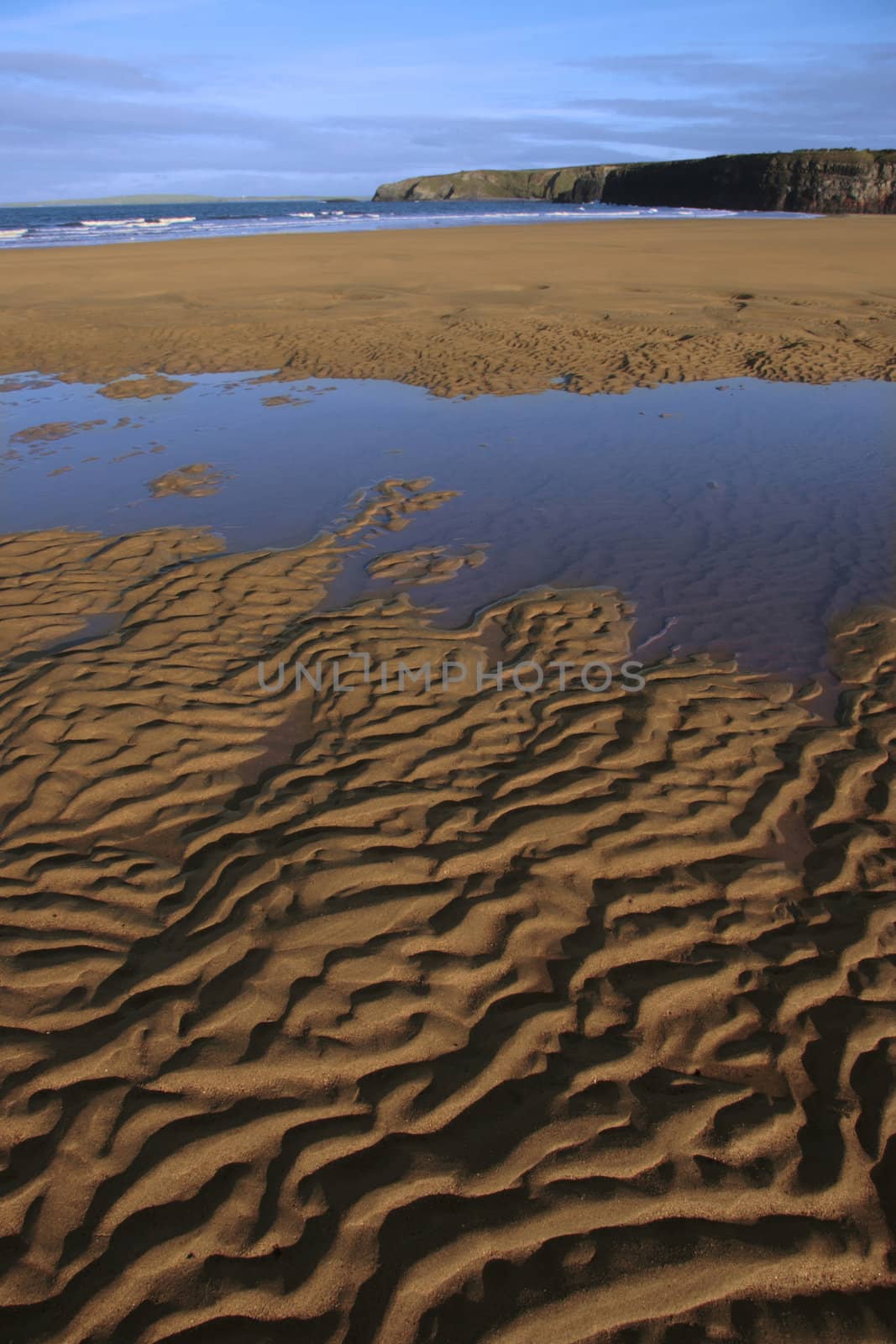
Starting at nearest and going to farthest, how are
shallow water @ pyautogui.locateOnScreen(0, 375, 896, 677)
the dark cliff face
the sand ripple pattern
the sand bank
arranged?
the sand ripple pattern → shallow water @ pyautogui.locateOnScreen(0, 375, 896, 677) → the sand bank → the dark cliff face

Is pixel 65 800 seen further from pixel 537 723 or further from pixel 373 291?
pixel 373 291

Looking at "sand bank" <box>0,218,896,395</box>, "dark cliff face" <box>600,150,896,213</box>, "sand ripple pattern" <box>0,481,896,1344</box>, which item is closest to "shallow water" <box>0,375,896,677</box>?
"sand ripple pattern" <box>0,481,896,1344</box>

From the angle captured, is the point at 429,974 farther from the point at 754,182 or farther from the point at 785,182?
the point at 754,182

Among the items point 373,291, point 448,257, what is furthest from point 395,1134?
point 448,257

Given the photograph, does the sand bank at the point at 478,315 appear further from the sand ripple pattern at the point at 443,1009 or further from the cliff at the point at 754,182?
the cliff at the point at 754,182

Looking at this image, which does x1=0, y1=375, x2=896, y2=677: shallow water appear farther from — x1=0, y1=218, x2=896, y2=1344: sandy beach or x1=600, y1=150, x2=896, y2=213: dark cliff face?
x1=600, y1=150, x2=896, y2=213: dark cliff face

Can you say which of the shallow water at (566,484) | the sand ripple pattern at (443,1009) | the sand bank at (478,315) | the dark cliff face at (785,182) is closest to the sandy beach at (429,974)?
the sand ripple pattern at (443,1009)
